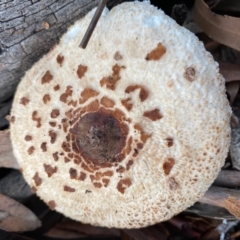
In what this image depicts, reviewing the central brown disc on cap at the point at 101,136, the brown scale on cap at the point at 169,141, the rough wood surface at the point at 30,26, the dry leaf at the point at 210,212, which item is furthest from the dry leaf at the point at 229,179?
the rough wood surface at the point at 30,26

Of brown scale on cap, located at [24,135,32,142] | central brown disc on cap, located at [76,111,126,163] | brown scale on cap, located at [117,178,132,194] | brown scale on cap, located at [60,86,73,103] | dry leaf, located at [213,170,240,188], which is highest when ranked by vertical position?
brown scale on cap, located at [60,86,73,103]

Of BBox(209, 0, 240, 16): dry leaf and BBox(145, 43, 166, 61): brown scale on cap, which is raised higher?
BBox(145, 43, 166, 61): brown scale on cap

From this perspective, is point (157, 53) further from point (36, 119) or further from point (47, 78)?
point (36, 119)

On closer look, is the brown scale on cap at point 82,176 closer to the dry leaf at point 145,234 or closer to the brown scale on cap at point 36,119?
the brown scale on cap at point 36,119

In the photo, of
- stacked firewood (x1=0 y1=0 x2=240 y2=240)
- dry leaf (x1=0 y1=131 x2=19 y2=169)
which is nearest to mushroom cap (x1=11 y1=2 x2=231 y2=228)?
stacked firewood (x1=0 y1=0 x2=240 y2=240)

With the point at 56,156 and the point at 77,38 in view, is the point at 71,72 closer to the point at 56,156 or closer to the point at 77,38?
the point at 77,38

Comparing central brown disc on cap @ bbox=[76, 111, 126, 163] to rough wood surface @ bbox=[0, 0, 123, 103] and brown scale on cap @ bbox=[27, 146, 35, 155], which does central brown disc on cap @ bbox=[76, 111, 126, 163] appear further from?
A: rough wood surface @ bbox=[0, 0, 123, 103]
